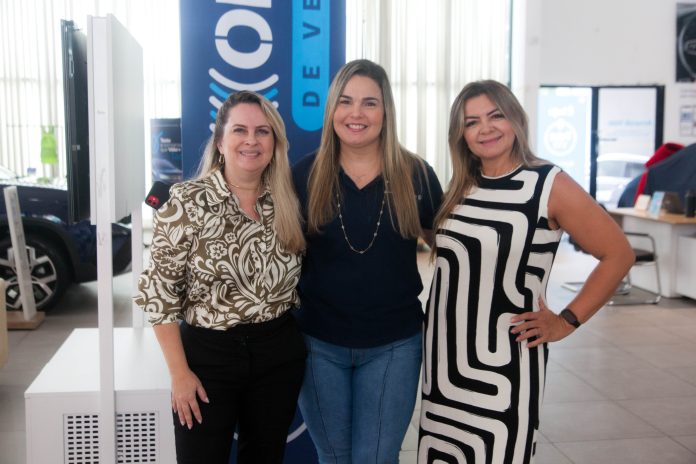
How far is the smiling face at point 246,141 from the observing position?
178 centimetres

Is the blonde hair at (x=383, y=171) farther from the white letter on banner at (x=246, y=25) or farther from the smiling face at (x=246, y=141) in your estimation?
the white letter on banner at (x=246, y=25)

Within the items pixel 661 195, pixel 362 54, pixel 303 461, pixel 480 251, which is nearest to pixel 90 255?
pixel 303 461

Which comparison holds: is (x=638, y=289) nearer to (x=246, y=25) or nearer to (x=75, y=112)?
(x=246, y=25)

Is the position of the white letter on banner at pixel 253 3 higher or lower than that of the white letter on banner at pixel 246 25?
higher

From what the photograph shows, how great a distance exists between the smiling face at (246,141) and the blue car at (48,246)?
13.4 ft

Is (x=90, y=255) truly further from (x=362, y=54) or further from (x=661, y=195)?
(x=362, y=54)

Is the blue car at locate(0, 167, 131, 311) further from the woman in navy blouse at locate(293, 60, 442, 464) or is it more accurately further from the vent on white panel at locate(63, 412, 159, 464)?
the woman in navy blouse at locate(293, 60, 442, 464)

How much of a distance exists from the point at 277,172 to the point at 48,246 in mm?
4270

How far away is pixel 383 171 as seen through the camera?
188cm

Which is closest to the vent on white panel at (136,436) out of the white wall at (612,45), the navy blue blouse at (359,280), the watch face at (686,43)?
the navy blue blouse at (359,280)

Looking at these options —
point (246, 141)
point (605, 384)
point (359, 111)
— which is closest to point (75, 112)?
point (246, 141)

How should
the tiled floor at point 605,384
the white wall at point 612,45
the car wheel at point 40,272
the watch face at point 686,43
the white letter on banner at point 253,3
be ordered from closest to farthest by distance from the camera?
the white letter on banner at point 253,3 → the tiled floor at point 605,384 → the car wheel at point 40,272 → the white wall at point 612,45 → the watch face at point 686,43

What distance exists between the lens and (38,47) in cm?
988

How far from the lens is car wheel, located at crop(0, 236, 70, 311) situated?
5422 mm
